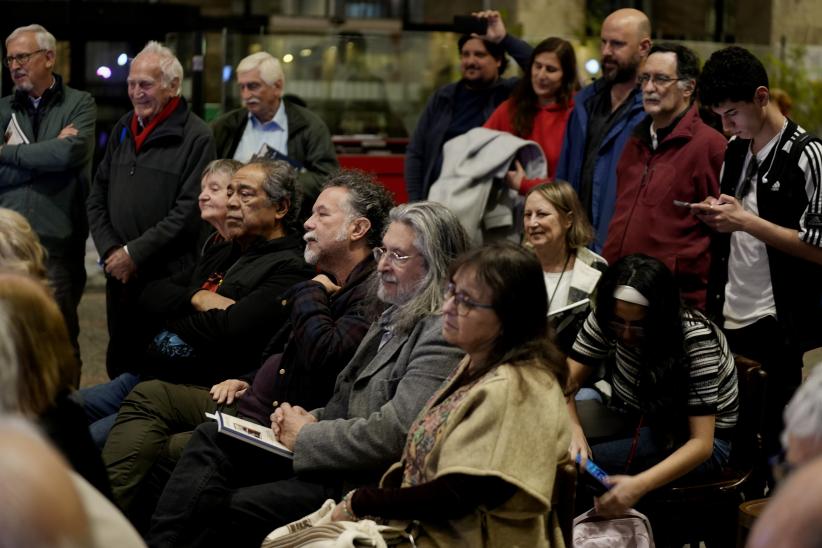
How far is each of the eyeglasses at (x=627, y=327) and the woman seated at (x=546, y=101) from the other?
243cm

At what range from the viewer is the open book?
4094 millimetres

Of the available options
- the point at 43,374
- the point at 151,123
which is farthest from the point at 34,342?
the point at 151,123

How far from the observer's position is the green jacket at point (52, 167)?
6.95m

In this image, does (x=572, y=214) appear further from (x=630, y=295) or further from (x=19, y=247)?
(x=19, y=247)

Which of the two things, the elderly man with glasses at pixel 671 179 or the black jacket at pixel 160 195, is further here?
the black jacket at pixel 160 195

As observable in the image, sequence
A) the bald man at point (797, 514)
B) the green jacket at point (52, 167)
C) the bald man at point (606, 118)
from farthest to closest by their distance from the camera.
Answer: the green jacket at point (52, 167)
the bald man at point (606, 118)
the bald man at point (797, 514)

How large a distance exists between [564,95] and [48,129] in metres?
2.71

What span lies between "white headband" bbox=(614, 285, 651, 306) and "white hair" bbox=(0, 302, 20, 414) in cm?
209

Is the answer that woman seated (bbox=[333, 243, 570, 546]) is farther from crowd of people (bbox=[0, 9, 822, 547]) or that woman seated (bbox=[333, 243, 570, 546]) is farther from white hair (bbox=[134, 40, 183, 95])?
white hair (bbox=[134, 40, 183, 95])

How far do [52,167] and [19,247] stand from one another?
284cm

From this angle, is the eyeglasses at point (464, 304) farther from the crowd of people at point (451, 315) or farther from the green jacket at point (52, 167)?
the green jacket at point (52, 167)

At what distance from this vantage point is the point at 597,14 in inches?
597

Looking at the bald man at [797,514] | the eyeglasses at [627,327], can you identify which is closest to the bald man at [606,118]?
the eyeglasses at [627,327]

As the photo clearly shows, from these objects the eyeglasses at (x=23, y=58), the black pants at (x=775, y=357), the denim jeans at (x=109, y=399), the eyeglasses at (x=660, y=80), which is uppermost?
the eyeglasses at (x=23, y=58)
